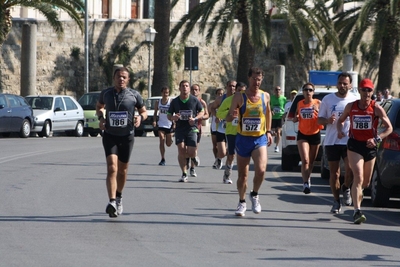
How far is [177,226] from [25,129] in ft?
71.1

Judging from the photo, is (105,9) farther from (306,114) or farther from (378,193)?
(378,193)

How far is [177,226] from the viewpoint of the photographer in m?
11.1

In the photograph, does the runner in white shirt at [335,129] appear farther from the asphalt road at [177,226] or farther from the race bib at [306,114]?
the race bib at [306,114]

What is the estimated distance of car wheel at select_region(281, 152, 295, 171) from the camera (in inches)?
813

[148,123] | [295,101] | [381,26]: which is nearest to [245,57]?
[148,123]

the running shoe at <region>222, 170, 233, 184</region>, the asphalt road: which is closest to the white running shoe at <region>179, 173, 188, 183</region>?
the asphalt road

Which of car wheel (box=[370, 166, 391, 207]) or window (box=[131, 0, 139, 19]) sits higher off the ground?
window (box=[131, 0, 139, 19])

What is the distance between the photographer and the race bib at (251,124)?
484 inches

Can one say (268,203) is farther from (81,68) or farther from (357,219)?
(81,68)

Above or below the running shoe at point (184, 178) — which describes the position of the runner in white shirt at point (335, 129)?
above

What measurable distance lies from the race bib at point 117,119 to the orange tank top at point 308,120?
4.39 m

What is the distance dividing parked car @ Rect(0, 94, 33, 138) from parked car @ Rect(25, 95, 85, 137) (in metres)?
0.90

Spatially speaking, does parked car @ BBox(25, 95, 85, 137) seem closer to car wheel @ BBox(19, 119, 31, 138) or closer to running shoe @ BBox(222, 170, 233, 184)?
car wheel @ BBox(19, 119, 31, 138)

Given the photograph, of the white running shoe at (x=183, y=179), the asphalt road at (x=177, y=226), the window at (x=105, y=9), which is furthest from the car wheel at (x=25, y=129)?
the window at (x=105, y=9)
